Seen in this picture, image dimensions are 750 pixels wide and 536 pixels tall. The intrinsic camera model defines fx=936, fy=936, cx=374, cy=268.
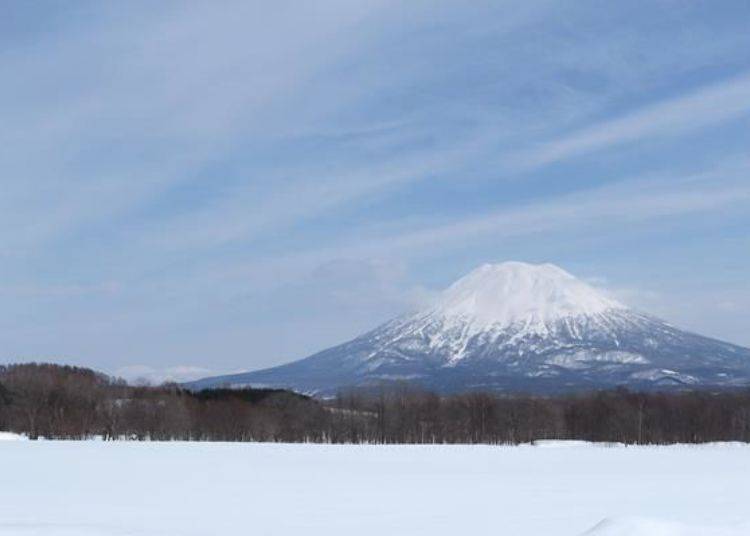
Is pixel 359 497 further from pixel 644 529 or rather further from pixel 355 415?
pixel 355 415

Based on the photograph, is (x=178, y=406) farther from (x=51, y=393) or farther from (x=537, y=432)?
(x=537, y=432)

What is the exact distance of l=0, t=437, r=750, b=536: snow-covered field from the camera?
1670 cm

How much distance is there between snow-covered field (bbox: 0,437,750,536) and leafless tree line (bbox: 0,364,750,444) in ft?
128

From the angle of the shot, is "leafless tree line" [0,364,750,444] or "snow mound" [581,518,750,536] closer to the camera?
"snow mound" [581,518,750,536]

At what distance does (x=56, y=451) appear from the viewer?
4188 centimetres

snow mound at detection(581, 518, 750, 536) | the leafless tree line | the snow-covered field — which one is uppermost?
the leafless tree line

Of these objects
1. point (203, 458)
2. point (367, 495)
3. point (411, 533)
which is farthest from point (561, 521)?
point (203, 458)

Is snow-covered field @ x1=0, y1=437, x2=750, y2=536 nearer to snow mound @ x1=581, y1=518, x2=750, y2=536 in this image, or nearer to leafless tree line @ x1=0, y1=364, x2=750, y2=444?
snow mound @ x1=581, y1=518, x2=750, y2=536

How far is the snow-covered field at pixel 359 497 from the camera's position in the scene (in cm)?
1670

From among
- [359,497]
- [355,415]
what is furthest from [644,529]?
[355,415]

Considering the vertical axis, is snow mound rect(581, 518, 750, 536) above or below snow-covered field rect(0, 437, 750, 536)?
above

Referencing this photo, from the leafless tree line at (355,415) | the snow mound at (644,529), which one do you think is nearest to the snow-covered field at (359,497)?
the snow mound at (644,529)

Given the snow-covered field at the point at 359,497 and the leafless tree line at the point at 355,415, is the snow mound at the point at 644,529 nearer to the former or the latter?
the snow-covered field at the point at 359,497

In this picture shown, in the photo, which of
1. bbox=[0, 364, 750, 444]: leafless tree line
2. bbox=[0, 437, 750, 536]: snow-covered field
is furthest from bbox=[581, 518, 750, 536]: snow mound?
bbox=[0, 364, 750, 444]: leafless tree line
